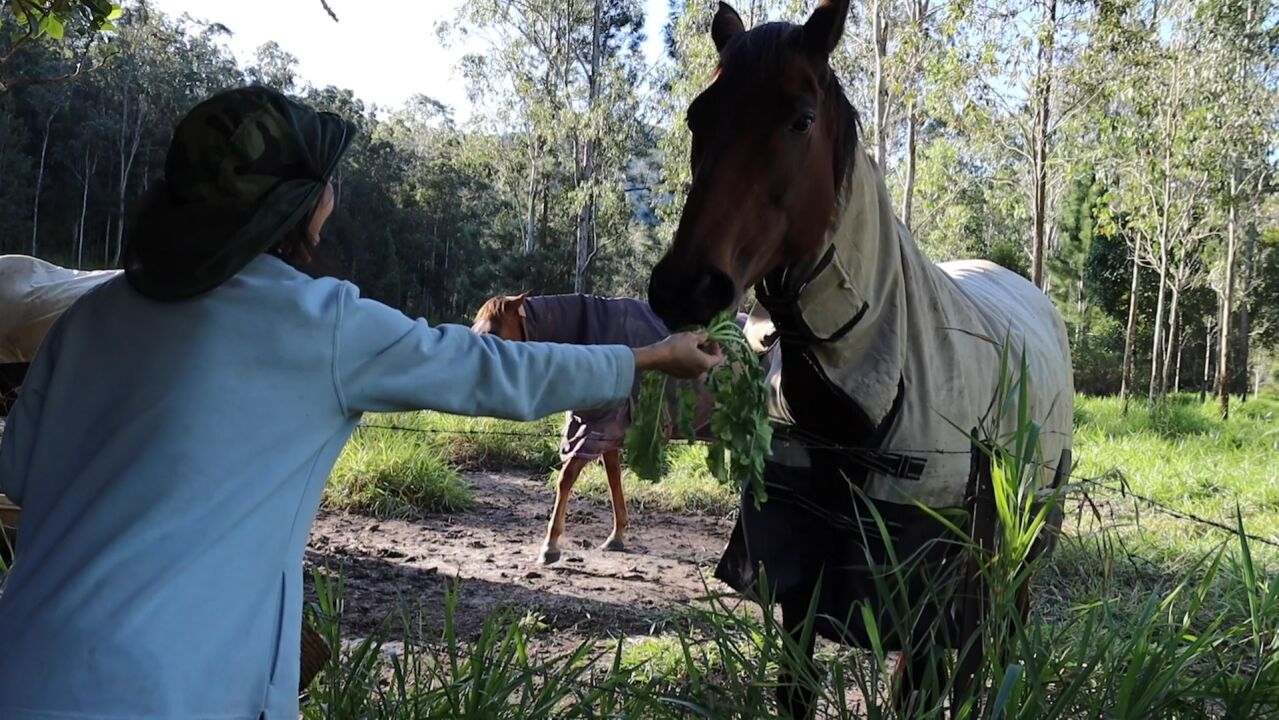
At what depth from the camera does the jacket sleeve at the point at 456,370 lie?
134 cm

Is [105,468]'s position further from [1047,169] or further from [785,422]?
[1047,169]

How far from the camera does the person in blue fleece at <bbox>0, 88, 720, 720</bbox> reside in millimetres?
1211

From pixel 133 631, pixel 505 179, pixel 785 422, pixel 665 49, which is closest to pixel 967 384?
pixel 785 422

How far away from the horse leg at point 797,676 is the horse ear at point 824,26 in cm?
130

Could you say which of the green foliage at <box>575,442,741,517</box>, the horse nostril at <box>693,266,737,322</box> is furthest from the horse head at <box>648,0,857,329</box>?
the green foliage at <box>575,442,741,517</box>

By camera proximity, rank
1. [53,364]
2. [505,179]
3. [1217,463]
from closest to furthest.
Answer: [53,364] < [1217,463] < [505,179]

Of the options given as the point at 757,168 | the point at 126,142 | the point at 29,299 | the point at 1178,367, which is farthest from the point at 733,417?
the point at 126,142

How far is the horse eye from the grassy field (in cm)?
92

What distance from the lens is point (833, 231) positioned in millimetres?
1900

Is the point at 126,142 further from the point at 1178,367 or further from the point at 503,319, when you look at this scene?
the point at 1178,367

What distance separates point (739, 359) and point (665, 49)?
973 inches

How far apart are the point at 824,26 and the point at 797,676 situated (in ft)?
4.60

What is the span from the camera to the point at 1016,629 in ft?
5.49

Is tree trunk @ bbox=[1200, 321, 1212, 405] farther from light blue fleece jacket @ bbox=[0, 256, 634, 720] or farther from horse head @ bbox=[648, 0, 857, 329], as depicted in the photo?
light blue fleece jacket @ bbox=[0, 256, 634, 720]
